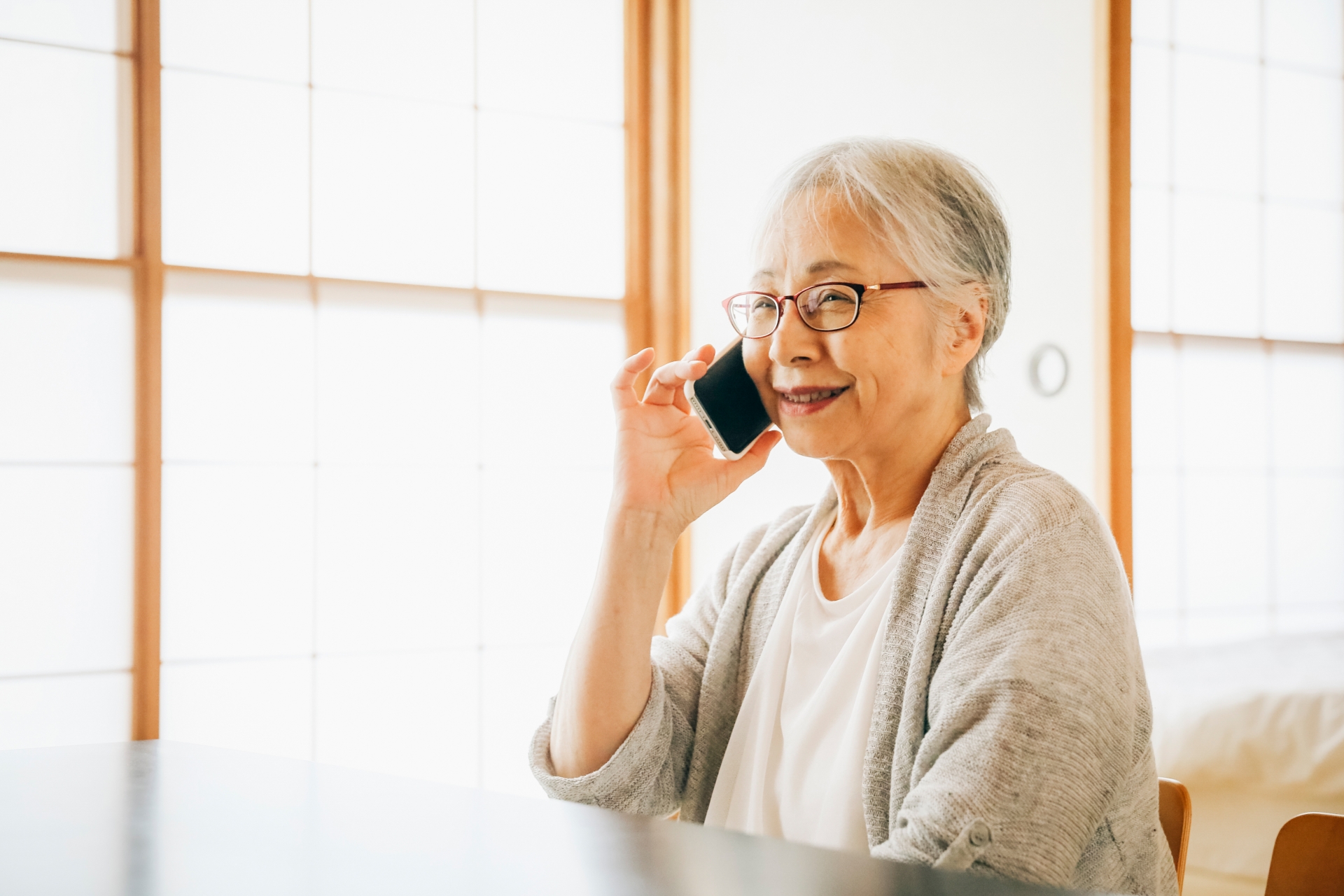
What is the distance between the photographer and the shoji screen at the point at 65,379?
8.41ft

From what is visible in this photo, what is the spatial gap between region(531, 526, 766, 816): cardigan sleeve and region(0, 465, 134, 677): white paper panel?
1.88 metres

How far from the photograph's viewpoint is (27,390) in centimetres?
258

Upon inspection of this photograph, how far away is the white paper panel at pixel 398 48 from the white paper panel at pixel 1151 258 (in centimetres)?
220

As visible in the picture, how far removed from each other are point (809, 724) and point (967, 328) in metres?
0.48

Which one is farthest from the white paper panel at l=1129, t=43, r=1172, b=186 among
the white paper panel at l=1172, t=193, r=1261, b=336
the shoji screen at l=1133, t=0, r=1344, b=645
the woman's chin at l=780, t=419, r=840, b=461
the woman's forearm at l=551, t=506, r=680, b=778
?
the woman's forearm at l=551, t=506, r=680, b=778

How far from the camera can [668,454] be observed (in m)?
1.30

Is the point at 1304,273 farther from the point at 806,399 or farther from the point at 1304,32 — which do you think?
the point at 806,399

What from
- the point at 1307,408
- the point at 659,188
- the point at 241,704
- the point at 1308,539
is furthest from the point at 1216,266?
the point at 241,704

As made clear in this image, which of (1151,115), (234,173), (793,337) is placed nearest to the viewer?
(793,337)

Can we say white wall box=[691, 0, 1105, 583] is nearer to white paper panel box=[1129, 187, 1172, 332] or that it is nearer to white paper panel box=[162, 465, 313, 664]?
white paper panel box=[1129, 187, 1172, 332]

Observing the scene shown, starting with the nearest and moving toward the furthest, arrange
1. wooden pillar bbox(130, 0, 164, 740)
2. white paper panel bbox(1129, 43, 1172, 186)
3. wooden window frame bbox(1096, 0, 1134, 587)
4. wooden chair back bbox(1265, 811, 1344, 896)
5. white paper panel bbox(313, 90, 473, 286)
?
wooden chair back bbox(1265, 811, 1344, 896)
wooden pillar bbox(130, 0, 164, 740)
white paper panel bbox(313, 90, 473, 286)
wooden window frame bbox(1096, 0, 1134, 587)
white paper panel bbox(1129, 43, 1172, 186)

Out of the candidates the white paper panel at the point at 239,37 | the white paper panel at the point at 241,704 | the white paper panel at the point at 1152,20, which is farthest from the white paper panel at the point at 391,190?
the white paper panel at the point at 1152,20

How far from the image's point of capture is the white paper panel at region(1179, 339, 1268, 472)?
140 inches

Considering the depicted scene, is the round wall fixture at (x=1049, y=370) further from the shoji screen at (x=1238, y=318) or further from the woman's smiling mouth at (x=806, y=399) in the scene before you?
the woman's smiling mouth at (x=806, y=399)
